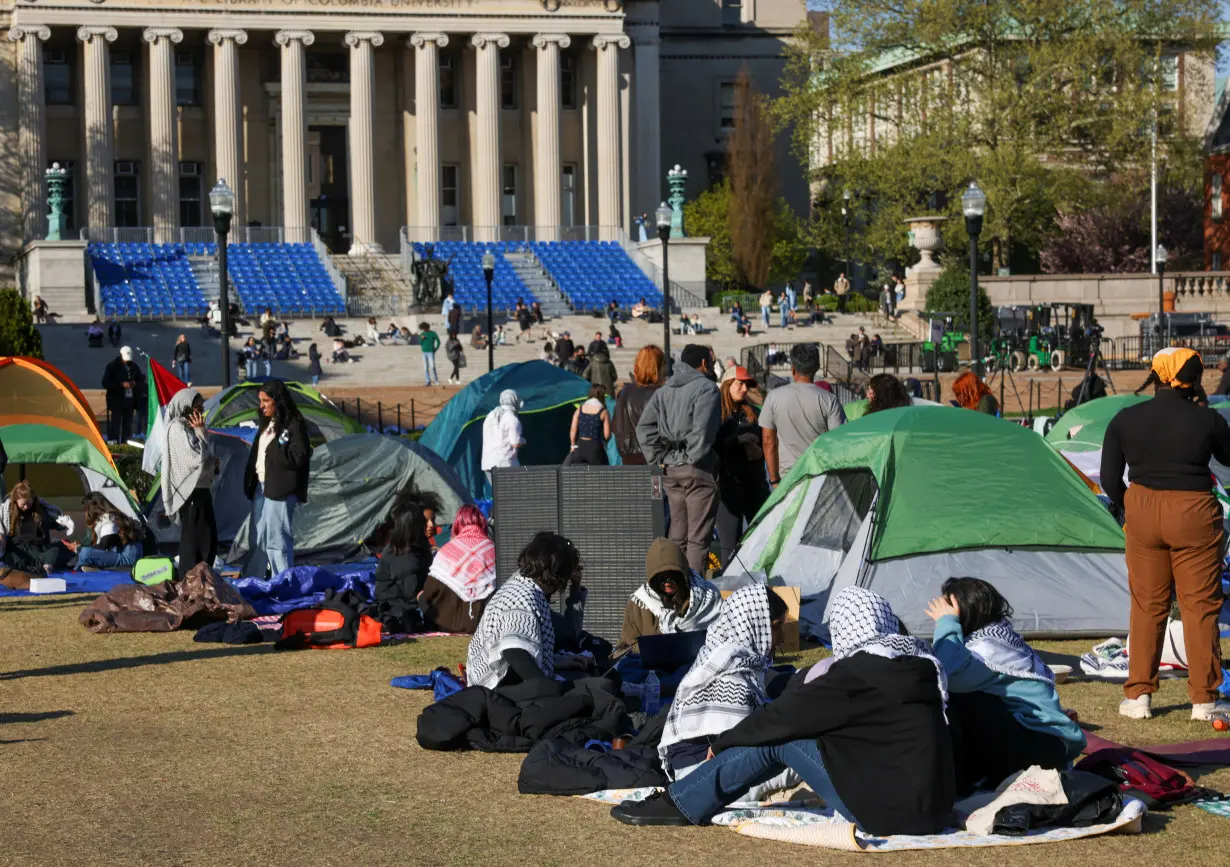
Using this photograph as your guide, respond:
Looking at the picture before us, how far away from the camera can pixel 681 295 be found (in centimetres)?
6069

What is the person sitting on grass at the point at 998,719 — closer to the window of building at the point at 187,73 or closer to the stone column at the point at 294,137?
the stone column at the point at 294,137

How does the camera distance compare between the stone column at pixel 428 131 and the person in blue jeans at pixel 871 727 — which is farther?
the stone column at pixel 428 131

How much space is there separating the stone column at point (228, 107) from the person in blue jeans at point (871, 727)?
5796 centimetres

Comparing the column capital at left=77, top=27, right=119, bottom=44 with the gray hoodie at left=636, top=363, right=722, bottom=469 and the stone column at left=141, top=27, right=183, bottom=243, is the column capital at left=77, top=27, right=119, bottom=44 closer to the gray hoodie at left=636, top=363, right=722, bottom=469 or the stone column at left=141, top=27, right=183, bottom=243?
the stone column at left=141, top=27, right=183, bottom=243

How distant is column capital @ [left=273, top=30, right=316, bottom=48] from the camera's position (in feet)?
214

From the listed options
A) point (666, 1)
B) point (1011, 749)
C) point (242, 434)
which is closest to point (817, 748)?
point (1011, 749)

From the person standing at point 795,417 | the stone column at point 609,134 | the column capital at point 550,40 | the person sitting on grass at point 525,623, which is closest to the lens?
the person sitting on grass at point 525,623

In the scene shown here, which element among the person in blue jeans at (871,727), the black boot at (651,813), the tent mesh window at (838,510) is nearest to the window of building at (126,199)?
the tent mesh window at (838,510)

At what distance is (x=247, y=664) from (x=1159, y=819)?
6261 millimetres

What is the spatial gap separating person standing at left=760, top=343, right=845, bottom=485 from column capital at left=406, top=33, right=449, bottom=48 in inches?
2093

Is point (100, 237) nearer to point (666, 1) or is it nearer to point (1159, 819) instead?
A: point (666, 1)

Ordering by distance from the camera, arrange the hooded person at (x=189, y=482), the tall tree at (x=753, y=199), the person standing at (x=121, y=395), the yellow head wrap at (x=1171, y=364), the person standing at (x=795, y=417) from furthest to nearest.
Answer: the tall tree at (x=753, y=199)
the person standing at (x=121, y=395)
the hooded person at (x=189, y=482)
the person standing at (x=795, y=417)
the yellow head wrap at (x=1171, y=364)

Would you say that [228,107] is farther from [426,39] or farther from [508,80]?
[508,80]

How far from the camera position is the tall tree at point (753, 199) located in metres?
70.5
